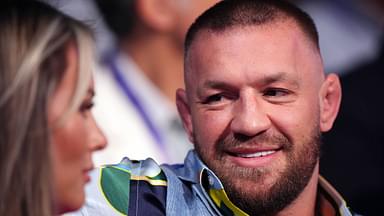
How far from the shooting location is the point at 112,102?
2920mm

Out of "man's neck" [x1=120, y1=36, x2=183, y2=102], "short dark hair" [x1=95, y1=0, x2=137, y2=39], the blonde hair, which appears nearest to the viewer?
the blonde hair

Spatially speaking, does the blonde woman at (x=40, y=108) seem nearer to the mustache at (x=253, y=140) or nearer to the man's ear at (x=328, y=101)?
the mustache at (x=253, y=140)

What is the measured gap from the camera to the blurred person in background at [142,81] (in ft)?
9.49

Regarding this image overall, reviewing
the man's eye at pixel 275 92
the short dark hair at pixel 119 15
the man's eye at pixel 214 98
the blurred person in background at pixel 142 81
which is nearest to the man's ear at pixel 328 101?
the man's eye at pixel 275 92

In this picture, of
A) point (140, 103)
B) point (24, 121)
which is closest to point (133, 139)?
point (140, 103)

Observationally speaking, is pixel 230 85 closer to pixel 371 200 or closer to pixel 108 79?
pixel 108 79

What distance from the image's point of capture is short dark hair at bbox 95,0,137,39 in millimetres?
2857

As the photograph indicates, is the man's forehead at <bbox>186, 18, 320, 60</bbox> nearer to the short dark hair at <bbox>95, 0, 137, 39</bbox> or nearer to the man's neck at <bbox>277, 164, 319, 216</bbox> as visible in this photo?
the man's neck at <bbox>277, 164, 319, 216</bbox>

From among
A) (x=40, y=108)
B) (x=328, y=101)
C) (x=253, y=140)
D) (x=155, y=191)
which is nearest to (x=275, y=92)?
(x=253, y=140)

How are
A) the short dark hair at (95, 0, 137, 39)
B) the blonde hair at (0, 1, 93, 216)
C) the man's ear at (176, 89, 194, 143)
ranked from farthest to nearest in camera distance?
the short dark hair at (95, 0, 137, 39), the man's ear at (176, 89, 194, 143), the blonde hair at (0, 1, 93, 216)

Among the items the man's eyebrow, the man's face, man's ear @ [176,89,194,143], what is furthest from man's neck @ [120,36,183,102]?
the man's eyebrow

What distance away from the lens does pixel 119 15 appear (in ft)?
9.46

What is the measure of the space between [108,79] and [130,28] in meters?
0.23

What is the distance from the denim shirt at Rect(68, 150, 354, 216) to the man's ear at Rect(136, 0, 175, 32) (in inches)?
43.9
